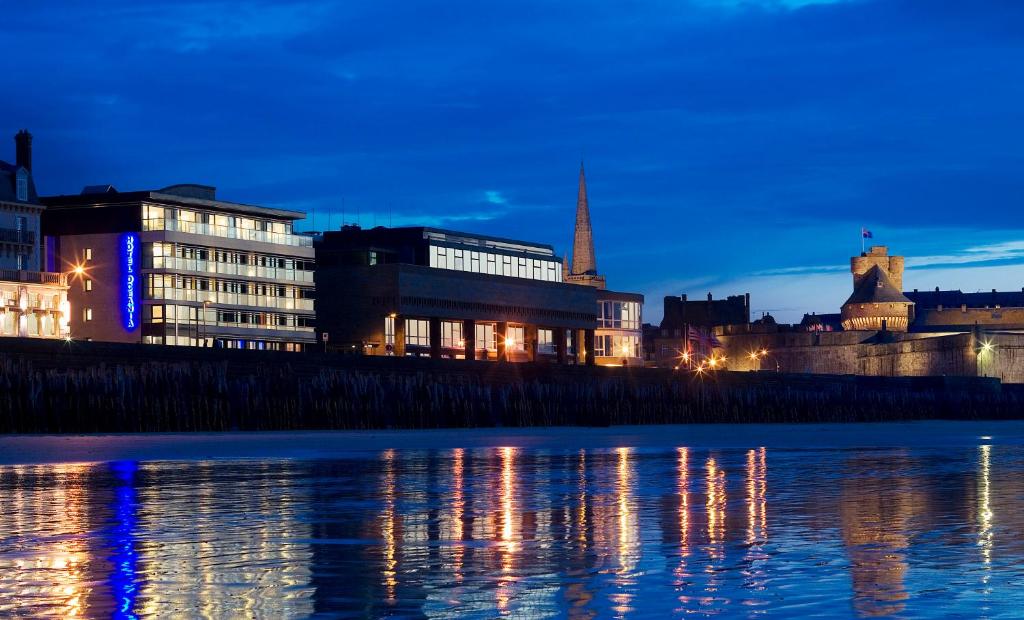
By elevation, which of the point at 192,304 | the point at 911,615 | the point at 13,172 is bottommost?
the point at 911,615

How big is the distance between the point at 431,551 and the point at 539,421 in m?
55.7

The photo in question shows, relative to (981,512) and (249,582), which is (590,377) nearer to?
(981,512)

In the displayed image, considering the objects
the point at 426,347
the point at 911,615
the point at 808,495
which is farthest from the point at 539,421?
the point at 426,347

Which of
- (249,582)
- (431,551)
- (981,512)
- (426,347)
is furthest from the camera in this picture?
(426,347)

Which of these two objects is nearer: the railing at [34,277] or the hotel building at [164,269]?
the railing at [34,277]

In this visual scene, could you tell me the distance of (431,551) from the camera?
1686 centimetres

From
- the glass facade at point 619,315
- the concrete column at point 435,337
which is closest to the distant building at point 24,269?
the concrete column at point 435,337

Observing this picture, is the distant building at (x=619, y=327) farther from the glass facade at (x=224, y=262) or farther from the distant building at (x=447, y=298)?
the glass facade at (x=224, y=262)

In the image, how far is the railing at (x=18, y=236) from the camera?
11419 centimetres

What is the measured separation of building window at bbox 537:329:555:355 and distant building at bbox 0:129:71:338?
57628mm

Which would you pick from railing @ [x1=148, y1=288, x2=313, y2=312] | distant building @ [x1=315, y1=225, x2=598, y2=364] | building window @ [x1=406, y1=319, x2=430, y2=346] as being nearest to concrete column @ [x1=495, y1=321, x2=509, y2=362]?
distant building @ [x1=315, y1=225, x2=598, y2=364]

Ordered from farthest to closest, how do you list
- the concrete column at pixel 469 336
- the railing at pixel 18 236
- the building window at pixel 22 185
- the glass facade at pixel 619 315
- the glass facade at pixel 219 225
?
the glass facade at pixel 619 315 → the concrete column at pixel 469 336 → the glass facade at pixel 219 225 → the building window at pixel 22 185 → the railing at pixel 18 236

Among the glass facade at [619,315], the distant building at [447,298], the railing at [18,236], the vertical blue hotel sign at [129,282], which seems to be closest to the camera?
the railing at [18,236]

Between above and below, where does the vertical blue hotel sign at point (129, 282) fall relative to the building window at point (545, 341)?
above
